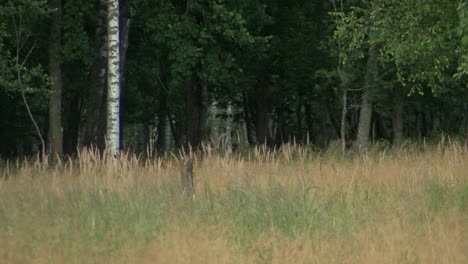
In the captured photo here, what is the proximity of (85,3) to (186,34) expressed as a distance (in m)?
3.45

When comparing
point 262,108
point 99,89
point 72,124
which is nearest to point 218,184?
point 99,89

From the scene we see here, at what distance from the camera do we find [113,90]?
12055 mm

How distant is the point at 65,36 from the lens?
1919cm

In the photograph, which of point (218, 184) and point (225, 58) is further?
point (225, 58)

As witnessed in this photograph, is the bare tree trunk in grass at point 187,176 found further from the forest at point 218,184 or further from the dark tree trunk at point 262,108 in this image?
the dark tree trunk at point 262,108

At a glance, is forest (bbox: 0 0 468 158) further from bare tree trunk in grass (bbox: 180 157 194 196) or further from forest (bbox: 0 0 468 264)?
bare tree trunk in grass (bbox: 180 157 194 196)

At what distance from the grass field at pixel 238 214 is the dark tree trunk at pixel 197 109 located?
1126cm

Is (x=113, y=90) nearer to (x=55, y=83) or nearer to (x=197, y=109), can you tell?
(x=55, y=83)

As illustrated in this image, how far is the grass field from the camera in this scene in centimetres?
577

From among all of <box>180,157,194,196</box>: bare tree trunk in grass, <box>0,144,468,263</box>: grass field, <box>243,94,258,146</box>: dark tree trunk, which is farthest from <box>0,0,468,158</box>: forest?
<box>0,144,468,263</box>: grass field

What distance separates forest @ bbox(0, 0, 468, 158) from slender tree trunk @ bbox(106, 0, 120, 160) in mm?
459

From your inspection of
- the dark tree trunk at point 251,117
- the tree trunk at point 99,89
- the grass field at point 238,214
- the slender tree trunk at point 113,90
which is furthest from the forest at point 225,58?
the grass field at point 238,214

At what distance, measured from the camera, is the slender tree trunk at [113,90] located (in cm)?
1180

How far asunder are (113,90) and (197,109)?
32.0 feet
